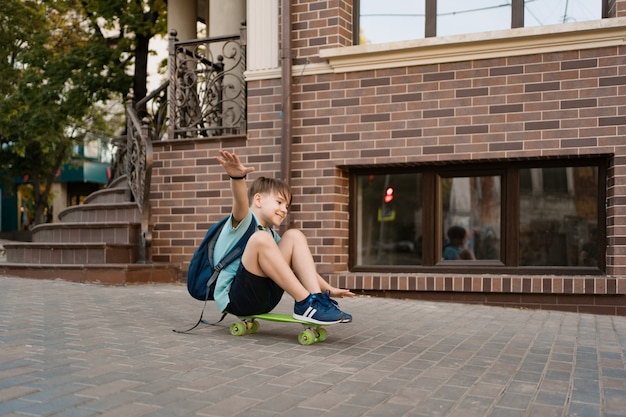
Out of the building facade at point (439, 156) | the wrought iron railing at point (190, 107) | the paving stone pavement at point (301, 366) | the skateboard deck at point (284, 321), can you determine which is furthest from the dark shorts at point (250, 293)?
the wrought iron railing at point (190, 107)

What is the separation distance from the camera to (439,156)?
7.44 m

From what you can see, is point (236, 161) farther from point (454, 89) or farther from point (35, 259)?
point (35, 259)

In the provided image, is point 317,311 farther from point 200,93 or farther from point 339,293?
point 200,93

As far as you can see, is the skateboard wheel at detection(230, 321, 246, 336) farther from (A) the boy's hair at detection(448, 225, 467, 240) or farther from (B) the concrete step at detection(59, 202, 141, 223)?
(B) the concrete step at detection(59, 202, 141, 223)

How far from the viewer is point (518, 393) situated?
10.8 feet

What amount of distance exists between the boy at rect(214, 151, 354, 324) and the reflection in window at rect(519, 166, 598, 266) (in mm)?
3569

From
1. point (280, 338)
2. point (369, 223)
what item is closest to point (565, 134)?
point (369, 223)

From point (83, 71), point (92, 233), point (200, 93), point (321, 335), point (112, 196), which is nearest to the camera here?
point (321, 335)

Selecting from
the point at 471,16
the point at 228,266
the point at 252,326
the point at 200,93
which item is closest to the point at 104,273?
the point at 200,93

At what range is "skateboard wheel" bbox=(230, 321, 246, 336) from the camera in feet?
15.6

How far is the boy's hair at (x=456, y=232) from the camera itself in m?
7.62

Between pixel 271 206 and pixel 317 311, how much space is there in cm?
77

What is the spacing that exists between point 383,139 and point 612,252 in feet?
8.81

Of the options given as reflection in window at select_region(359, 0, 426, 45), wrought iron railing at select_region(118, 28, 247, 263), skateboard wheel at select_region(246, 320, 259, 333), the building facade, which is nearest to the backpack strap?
skateboard wheel at select_region(246, 320, 259, 333)
